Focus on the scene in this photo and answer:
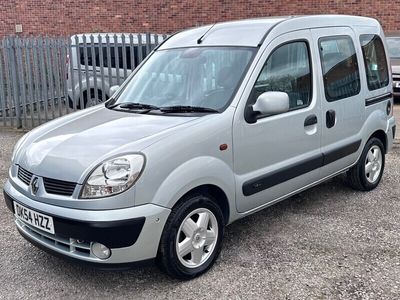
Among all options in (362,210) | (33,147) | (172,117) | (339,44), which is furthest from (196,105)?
(362,210)

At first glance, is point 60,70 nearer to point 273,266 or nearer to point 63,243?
point 63,243

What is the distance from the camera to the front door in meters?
3.45

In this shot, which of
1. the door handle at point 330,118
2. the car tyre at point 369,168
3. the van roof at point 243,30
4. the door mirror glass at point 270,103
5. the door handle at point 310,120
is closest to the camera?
the door mirror glass at point 270,103

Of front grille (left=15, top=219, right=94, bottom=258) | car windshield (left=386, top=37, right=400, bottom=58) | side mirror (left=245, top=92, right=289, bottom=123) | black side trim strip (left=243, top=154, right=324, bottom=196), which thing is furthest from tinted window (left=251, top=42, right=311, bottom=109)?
car windshield (left=386, top=37, right=400, bottom=58)

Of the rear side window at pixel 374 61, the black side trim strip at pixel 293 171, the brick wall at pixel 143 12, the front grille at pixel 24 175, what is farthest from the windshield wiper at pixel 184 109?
the brick wall at pixel 143 12

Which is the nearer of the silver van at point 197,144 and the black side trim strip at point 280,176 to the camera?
the silver van at point 197,144

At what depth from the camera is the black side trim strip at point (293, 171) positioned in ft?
11.6

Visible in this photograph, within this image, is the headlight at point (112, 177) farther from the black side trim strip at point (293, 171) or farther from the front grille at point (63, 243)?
the black side trim strip at point (293, 171)

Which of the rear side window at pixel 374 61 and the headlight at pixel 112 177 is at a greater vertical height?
the rear side window at pixel 374 61

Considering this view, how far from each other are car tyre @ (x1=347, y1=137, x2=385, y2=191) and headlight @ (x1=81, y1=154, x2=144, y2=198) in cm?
286

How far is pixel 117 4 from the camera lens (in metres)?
16.0

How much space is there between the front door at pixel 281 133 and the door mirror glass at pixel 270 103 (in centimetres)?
10

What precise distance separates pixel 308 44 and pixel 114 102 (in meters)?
1.83

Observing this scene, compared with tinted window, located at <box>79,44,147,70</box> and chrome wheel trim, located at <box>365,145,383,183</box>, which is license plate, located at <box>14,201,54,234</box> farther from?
tinted window, located at <box>79,44,147,70</box>
